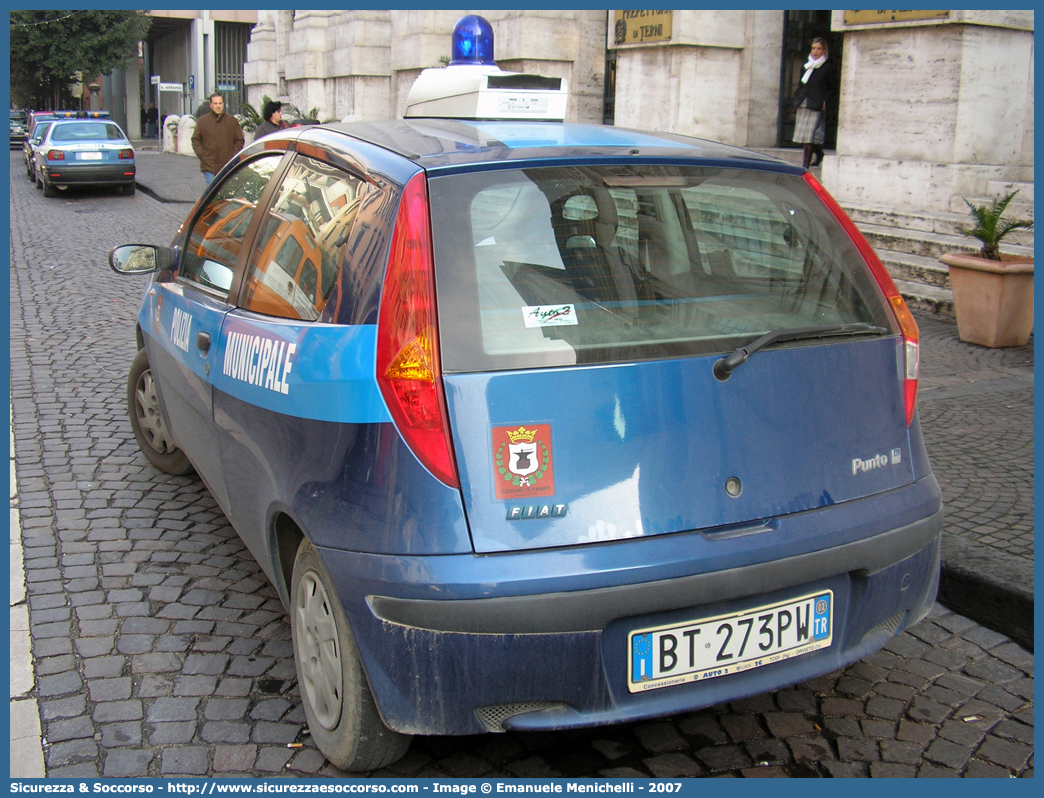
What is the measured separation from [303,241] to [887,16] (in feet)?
28.3

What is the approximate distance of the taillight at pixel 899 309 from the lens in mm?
2873

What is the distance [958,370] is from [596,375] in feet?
17.4

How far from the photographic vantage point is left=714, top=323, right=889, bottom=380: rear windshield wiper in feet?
8.25

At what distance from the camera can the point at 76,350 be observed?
7598mm

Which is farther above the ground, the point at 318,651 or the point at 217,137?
the point at 217,137

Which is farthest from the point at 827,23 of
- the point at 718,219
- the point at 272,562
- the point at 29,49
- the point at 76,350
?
the point at 29,49

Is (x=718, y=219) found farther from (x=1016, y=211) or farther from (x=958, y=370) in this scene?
(x=1016, y=211)

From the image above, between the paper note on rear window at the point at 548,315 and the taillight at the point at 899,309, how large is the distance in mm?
981

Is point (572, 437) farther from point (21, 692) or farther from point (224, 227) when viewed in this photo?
point (224, 227)

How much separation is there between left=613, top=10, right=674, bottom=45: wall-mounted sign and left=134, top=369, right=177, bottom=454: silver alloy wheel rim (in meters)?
10.4

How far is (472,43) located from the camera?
613 centimetres

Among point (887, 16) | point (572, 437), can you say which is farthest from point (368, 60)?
point (572, 437)

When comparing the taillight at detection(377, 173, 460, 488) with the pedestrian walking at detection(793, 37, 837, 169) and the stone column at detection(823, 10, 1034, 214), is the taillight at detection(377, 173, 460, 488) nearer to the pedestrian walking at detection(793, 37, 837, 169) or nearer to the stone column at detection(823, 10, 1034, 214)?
the stone column at detection(823, 10, 1034, 214)

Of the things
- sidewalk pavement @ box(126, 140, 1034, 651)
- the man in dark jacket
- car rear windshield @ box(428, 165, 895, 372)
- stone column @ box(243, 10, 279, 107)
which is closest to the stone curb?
sidewalk pavement @ box(126, 140, 1034, 651)
